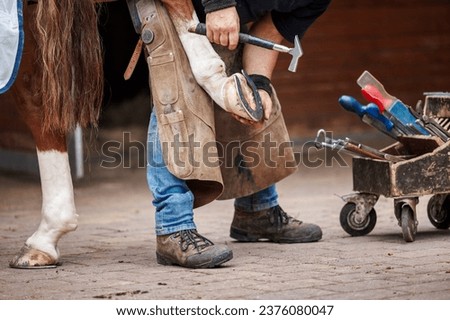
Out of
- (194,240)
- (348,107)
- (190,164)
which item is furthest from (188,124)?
(348,107)

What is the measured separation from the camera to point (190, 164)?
4.07 metres

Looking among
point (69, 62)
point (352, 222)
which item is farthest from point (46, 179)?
point (352, 222)

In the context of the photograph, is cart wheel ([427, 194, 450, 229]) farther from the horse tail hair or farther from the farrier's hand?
the horse tail hair

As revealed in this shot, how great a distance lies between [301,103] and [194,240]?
492cm

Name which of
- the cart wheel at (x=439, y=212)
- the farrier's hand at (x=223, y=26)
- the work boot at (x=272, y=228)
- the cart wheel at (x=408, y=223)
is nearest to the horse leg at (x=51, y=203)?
the farrier's hand at (x=223, y=26)

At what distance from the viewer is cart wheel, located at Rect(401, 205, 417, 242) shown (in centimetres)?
448

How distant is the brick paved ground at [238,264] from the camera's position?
3568 mm

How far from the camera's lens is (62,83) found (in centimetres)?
406

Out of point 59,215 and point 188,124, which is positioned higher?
point 188,124

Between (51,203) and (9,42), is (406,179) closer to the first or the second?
(51,203)

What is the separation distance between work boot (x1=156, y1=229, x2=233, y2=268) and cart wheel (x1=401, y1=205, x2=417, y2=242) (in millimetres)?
864

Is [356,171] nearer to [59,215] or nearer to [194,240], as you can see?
[194,240]

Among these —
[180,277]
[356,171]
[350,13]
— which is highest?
[350,13]

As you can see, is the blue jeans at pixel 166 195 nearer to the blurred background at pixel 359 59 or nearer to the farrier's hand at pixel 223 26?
the farrier's hand at pixel 223 26
